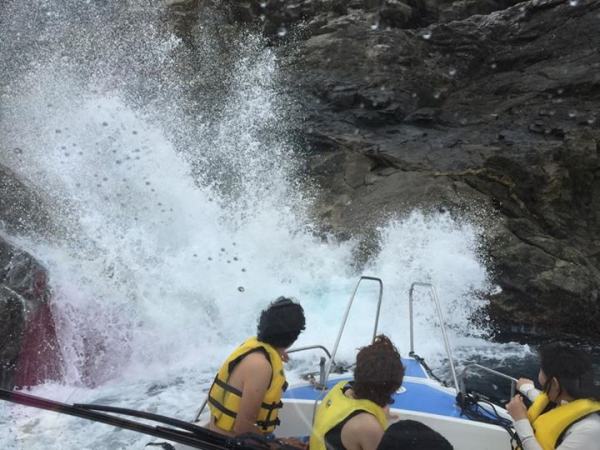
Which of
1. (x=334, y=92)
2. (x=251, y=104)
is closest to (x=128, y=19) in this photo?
(x=251, y=104)

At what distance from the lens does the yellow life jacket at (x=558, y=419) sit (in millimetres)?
1959

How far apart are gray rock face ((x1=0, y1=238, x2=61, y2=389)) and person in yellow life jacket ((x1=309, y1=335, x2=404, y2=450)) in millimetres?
3415

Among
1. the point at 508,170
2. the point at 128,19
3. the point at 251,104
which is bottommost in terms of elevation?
the point at 508,170

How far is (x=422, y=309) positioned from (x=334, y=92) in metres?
6.77

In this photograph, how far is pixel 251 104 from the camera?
13.3m

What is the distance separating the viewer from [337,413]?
1.89 m

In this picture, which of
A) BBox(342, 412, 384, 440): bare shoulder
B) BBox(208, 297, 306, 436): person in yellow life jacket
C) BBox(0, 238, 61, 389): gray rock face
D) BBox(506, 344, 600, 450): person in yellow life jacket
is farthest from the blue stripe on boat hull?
BBox(0, 238, 61, 389): gray rock face

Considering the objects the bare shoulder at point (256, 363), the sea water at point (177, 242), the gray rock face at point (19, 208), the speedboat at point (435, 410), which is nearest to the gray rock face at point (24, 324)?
the sea water at point (177, 242)

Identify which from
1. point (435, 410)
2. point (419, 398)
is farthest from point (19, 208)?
point (435, 410)

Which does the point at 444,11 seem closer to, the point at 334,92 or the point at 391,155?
the point at 334,92

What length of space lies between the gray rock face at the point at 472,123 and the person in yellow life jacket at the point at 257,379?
21.3 feet

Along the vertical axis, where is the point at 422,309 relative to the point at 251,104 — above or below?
below

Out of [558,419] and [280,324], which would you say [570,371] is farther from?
[280,324]

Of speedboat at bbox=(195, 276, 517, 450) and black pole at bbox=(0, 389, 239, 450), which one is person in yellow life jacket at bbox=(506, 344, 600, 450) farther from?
black pole at bbox=(0, 389, 239, 450)
